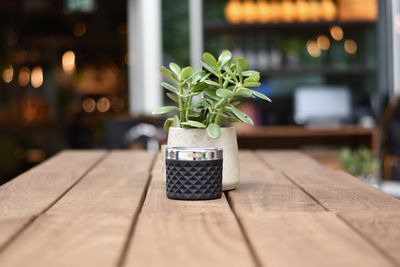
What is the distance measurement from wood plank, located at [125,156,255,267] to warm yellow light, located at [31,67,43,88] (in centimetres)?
1177

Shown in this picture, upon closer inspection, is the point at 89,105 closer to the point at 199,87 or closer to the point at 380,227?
the point at 199,87

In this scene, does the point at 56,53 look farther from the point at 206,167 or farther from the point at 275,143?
the point at 206,167

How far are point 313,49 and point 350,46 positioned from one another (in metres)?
0.35

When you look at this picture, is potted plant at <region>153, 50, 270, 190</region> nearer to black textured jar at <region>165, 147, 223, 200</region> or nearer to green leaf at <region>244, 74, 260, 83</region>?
green leaf at <region>244, 74, 260, 83</region>

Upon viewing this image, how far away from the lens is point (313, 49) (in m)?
7.39

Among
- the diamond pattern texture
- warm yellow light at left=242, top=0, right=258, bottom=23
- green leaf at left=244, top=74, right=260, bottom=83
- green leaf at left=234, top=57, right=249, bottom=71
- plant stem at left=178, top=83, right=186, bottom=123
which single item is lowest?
the diamond pattern texture

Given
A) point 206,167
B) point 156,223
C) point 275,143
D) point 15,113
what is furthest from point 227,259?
point 15,113

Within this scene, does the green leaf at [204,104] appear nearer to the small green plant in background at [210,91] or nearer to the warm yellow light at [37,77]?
the small green plant in background at [210,91]

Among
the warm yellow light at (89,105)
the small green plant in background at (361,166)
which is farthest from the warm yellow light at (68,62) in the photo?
the small green plant in background at (361,166)

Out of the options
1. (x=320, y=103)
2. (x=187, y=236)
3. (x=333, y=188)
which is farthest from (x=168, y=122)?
(x=320, y=103)

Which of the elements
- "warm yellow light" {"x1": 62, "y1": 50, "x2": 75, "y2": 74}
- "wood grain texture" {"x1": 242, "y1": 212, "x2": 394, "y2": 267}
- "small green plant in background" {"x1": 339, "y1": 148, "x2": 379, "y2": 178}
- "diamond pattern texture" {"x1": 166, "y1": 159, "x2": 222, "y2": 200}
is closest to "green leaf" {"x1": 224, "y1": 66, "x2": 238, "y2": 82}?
"diamond pattern texture" {"x1": 166, "y1": 159, "x2": 222, "y2": 200}

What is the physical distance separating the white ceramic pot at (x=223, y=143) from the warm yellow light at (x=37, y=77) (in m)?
11.6

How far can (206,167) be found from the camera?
1.74 meters

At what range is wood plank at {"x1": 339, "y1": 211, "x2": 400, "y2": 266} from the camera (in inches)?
48.8
